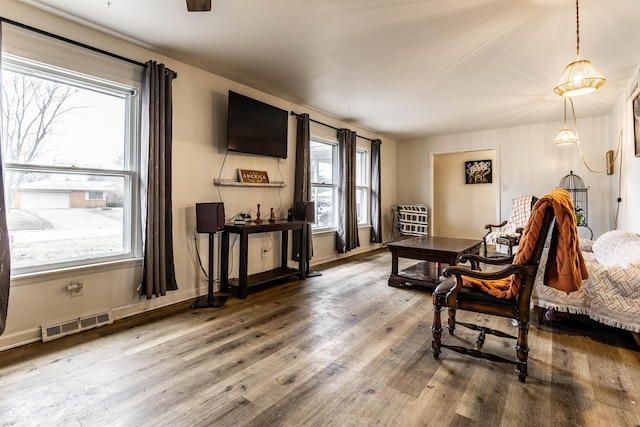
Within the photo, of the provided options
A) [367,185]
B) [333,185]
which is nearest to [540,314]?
[333,185]

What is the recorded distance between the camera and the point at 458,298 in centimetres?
198

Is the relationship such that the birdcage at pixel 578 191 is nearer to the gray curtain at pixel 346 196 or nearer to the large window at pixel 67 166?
the gray curtain at pixel 346 196

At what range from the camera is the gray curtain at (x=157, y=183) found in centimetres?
280

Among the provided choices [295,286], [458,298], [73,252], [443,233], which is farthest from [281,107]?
[443,233]

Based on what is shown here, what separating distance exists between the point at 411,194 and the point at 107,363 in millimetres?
6365

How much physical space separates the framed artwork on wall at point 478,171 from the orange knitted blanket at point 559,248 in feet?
18.7

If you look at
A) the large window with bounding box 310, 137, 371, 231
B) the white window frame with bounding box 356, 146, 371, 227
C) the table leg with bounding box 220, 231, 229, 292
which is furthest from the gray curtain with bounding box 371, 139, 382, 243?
the table leg with bounding box 220, 231, 229, 292

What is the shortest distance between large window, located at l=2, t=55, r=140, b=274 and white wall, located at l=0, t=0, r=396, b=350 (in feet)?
0.64

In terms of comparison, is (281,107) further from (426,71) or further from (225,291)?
(225,291)

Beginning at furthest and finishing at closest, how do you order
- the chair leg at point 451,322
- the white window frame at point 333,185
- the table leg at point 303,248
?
the white window frame at point 333,185, the table leg at point 303,248, the chair leg at point 451,322

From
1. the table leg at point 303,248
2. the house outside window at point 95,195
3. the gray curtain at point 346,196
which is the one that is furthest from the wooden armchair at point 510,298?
the gray curtain at point 346,196

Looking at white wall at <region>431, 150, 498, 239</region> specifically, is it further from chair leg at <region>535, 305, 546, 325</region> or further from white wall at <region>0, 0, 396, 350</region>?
white wall at <region>0, 0, 396, 350</region>

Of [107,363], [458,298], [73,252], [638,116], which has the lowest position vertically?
[107,363]

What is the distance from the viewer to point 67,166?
8.22 feet
